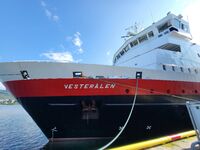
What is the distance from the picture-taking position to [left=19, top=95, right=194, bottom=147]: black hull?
9.21 m

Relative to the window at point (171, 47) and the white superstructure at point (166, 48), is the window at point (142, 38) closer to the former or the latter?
the white superstructure at point (166, 48)

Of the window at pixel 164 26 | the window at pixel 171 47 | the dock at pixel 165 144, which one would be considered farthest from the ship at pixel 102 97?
the dock at pixel 165 144

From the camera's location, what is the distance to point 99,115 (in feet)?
31.5

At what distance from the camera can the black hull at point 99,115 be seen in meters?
9.21

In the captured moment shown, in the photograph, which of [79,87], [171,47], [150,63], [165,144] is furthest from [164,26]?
[165,144]

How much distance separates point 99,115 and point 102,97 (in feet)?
3.15

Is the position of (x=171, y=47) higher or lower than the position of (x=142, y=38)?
lower

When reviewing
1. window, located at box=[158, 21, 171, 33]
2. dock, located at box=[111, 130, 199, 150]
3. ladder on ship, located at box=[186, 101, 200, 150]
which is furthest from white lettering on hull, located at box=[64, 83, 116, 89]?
window, located at box=[158, 21, 171, 33]

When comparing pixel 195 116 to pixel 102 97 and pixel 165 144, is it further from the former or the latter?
pixel 102 97

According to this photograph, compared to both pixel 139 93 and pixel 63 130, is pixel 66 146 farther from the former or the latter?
pixel 139 93

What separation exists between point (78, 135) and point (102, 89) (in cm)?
264

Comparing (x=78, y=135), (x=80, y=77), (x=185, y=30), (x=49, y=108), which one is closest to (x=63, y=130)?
(x=78, y=135)

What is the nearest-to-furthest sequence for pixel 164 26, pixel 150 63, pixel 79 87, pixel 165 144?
pixel 165 144, pixel 79 87, pixel 150 63, pixel 164 26

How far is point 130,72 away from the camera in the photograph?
10.0 meters
